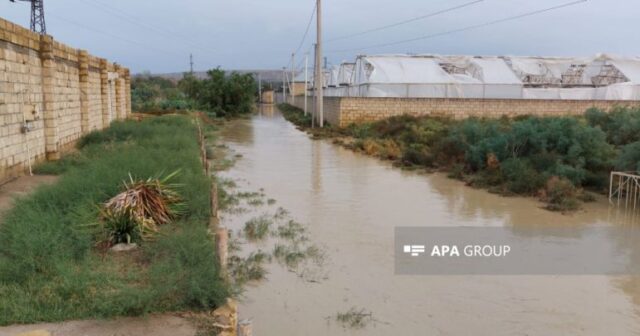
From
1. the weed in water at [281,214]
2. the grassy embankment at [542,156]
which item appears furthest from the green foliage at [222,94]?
the weed in water at [281,214]

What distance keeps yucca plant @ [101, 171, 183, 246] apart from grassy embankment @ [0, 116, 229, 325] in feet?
0.39

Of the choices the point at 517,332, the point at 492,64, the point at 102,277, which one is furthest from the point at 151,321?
the point at 492,64

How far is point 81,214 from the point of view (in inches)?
241

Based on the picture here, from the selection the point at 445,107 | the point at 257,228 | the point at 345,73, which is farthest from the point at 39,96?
the point at 345,73

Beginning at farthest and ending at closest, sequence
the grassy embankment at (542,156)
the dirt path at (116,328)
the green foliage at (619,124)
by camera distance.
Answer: the green foliage at (619,124) < the grassy embankment at (542,156) < the dirt path at (116,328)

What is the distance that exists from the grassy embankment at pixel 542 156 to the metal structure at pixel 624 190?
0.90 feet

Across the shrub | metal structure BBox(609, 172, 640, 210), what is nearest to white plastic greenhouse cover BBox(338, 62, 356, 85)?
metal structure BBox(609, 172, 640, 210)

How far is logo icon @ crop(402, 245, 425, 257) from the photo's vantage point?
7.56 metres

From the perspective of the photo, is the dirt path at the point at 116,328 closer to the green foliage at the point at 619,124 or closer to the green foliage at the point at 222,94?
the green foliage at the point at 619,124

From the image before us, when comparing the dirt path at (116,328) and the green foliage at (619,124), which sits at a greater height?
the green foliage at (619,124)

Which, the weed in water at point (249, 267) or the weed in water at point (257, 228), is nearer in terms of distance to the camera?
the weed in water at point (249, 267)

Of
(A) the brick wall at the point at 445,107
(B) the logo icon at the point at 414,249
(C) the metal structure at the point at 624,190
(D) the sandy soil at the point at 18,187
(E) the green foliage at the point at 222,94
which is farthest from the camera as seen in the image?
(E) the green foliage at the point at 222,94

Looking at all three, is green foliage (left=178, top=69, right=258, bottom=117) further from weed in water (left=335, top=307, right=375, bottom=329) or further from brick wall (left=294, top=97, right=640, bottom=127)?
weed in water (left=335, top=307, right=375, bottom=329)

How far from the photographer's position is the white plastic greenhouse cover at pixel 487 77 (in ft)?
99.6
